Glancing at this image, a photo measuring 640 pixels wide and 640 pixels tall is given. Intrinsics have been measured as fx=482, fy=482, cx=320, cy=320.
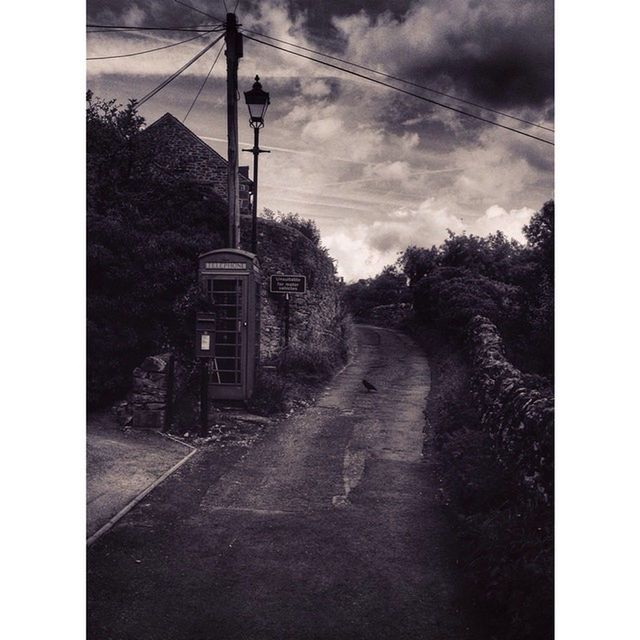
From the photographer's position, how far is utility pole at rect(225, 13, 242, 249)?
334 centimetres

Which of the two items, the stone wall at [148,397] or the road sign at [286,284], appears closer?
the stone wall at [148,397]

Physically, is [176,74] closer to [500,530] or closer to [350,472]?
[350,472]

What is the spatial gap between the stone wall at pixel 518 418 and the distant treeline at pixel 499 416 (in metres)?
0.01

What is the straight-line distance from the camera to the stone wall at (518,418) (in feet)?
9.78

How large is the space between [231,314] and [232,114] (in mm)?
2420

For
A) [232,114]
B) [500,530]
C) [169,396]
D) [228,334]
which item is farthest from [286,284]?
[500,530]

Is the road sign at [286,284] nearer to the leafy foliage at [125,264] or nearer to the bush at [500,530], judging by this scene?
the leafy foliage at [125,264]

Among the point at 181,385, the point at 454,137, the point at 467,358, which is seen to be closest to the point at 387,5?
the point at 454,137

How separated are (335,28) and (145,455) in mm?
3782

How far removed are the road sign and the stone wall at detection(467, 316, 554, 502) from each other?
8.39ft

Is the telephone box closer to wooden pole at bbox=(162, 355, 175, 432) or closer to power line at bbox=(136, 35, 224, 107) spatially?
wooden pole at bbox=(162, 355, 175, 432)

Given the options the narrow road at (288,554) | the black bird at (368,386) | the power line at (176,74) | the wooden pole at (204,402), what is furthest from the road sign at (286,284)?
the power line at (176,74)

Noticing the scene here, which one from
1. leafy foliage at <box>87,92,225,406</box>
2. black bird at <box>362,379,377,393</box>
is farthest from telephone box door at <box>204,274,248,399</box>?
black bird at <box>362,379,377,393</box>
